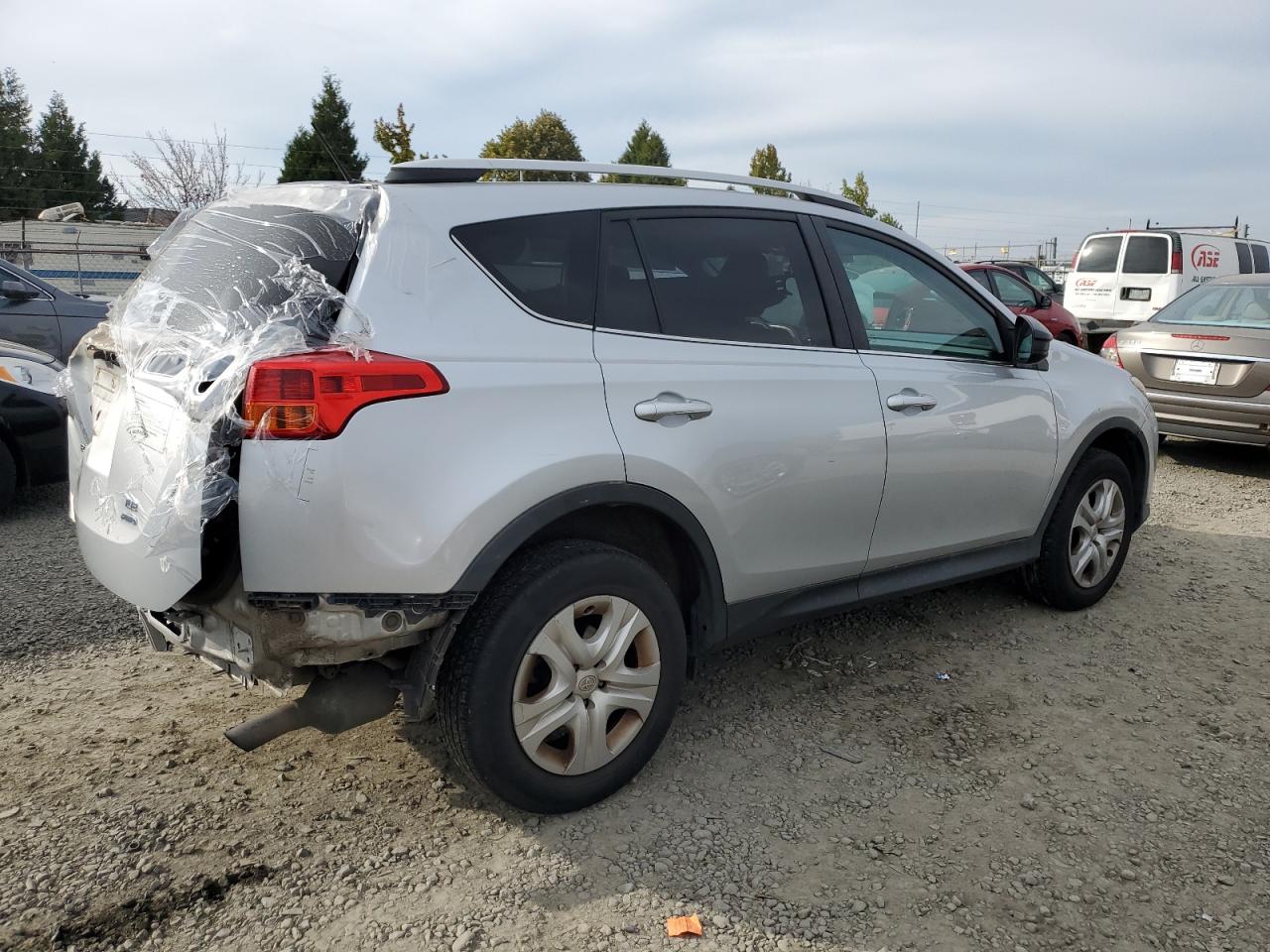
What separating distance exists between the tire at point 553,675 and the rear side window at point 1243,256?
16862 millimetres

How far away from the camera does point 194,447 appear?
2.35m

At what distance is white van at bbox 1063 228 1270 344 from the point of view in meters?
14.6

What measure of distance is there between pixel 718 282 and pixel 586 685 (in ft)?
4.48

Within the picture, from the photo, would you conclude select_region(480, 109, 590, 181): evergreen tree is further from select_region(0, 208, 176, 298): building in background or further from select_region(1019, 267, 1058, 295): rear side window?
select_region(1019, 267, 1058, 295): rear side window

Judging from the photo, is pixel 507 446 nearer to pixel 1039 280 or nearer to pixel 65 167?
pixel 1039 280

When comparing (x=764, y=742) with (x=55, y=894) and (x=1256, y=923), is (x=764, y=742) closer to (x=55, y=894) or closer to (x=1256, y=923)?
(x=1256, y=923)

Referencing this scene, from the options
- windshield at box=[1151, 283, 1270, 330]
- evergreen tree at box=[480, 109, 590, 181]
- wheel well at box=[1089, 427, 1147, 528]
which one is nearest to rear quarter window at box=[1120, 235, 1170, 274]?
windshield at box=[1151, 283, 1270, 330]

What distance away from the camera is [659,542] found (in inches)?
124

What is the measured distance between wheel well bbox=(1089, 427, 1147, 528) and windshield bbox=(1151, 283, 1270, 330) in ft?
11.6

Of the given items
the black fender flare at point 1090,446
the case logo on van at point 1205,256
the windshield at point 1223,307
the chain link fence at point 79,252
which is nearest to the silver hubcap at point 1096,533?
the black fender flare at point 1090,446

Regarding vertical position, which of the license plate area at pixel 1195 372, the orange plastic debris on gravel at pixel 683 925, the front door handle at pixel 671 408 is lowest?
the orange plastic debris on gravel at pixel 683 925

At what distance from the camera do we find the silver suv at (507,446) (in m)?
2.39

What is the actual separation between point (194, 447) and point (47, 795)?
4.54 ft

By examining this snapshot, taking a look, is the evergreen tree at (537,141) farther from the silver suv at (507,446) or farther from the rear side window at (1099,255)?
the silver suv at (507,446)
